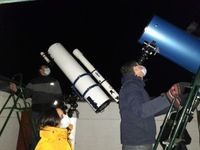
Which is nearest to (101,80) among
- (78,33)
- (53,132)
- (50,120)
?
(50,120)

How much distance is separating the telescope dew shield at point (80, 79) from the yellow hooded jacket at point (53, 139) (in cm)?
239

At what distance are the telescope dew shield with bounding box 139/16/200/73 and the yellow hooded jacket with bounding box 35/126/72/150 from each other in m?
1.75

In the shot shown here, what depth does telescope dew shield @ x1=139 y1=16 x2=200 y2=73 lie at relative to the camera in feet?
13.2

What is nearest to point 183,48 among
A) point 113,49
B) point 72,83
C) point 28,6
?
point 72,83

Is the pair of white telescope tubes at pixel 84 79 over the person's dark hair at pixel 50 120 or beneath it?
over

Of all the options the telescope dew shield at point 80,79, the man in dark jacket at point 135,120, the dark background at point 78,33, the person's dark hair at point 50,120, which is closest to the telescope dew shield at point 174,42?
the man in dark jacket at point 135,120

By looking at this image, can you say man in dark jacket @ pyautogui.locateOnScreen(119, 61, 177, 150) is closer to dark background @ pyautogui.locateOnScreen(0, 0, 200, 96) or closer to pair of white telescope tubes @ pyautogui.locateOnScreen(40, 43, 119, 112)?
pair of white telescope tubes @ pyautogui.locateOnScreen(40, 43, 119, 112)

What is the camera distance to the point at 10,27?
1163 cm

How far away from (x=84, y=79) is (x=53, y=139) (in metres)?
2.83

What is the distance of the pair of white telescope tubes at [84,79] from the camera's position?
5723mm

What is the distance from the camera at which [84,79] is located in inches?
235

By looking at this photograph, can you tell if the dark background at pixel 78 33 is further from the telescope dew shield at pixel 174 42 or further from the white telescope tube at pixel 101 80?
the telescope dew shield at pixel 174 42

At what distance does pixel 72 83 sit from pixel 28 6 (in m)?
8.65

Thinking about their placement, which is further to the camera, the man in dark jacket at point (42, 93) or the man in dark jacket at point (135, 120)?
the man in dark jacket at point (42, 93)
